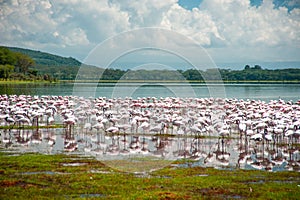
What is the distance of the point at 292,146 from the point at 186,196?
434 inches

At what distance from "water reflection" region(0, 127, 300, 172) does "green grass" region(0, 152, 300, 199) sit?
1.67m

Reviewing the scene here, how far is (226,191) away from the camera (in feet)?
39.7

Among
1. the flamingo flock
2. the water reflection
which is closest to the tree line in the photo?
the flamingo flock

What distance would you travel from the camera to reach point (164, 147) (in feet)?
65.0

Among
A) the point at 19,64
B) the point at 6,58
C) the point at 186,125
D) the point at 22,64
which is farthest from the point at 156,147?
the point at 19,64

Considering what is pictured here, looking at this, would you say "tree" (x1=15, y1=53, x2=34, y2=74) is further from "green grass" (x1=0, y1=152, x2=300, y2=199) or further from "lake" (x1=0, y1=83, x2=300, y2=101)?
"green grass" (x1=0, y1=152, x2=300, y2=199)

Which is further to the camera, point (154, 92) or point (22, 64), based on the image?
point (22, 64)

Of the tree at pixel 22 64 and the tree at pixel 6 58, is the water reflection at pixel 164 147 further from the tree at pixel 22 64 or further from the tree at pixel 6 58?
the tree at pixel 22 64

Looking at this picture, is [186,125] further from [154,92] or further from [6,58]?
[6,58]

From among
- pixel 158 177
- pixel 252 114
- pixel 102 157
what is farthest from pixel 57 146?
pixel 252 114

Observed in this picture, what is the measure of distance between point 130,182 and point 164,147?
6984 millimetres

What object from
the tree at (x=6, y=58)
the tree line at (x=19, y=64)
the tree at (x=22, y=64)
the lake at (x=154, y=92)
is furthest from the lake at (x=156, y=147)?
the tree at (x=22, y=64)

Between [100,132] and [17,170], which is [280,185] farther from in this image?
[100,132]

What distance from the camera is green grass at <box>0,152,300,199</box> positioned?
1159 centimetres
